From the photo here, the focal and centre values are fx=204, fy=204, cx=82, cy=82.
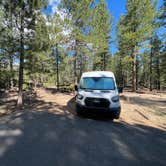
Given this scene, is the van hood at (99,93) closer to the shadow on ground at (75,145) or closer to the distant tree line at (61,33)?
the shadow on ground at (75,145)

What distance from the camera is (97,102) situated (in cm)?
900

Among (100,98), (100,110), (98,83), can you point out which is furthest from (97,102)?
(98,83)

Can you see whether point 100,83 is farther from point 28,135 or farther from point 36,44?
point 36,44

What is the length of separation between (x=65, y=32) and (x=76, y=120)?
12650mm

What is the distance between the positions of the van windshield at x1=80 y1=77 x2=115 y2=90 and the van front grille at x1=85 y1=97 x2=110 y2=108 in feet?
2.85

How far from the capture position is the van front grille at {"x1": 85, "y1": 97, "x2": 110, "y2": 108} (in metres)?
8.98

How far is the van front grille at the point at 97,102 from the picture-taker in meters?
8.98

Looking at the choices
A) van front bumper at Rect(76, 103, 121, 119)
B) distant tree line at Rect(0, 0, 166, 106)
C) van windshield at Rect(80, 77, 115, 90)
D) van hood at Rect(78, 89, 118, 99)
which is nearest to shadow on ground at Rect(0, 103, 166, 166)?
van front bumper at Rect(76, 103, 121, 119)

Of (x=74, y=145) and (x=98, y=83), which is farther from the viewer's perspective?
(x=98, y=83)

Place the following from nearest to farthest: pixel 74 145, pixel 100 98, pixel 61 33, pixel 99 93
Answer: pixel 74 145, pixel 100 98, pixel 99 93, pixel 61 33

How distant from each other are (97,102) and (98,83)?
1333mm

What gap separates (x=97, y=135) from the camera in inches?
254

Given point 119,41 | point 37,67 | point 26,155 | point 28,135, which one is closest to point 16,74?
point 37,67

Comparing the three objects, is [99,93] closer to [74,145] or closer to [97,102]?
[97,102]
